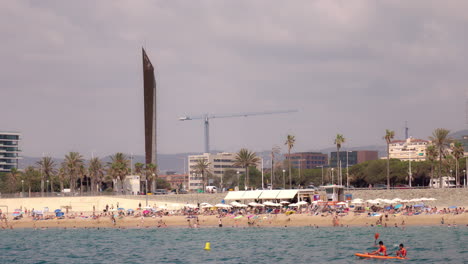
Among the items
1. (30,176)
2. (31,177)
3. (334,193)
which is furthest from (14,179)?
(334,193)

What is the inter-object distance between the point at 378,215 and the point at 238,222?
15.0m

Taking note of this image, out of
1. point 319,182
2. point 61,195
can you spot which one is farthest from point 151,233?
point 319,182

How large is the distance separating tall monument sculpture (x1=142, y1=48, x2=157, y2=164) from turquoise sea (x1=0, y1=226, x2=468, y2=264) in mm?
52908

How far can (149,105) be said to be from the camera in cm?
12181

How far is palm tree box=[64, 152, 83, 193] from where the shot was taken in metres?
119

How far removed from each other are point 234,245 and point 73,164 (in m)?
72.5

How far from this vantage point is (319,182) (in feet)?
506

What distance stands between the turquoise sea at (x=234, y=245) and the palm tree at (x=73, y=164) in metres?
49.9

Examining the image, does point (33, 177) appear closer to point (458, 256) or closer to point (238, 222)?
point (238, 222)

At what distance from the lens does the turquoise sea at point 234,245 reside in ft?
144

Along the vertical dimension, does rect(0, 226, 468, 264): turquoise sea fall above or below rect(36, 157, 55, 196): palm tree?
below

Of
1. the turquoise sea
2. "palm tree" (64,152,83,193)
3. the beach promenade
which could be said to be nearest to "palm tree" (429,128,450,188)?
the beach promenade

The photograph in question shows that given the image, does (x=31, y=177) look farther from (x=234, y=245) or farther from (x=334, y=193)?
(x=234, y=245)

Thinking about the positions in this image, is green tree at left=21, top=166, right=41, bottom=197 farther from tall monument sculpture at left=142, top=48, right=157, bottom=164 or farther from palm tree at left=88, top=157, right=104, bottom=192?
tall monument sculpture at left=142, top=48, right=157, bottom=164
